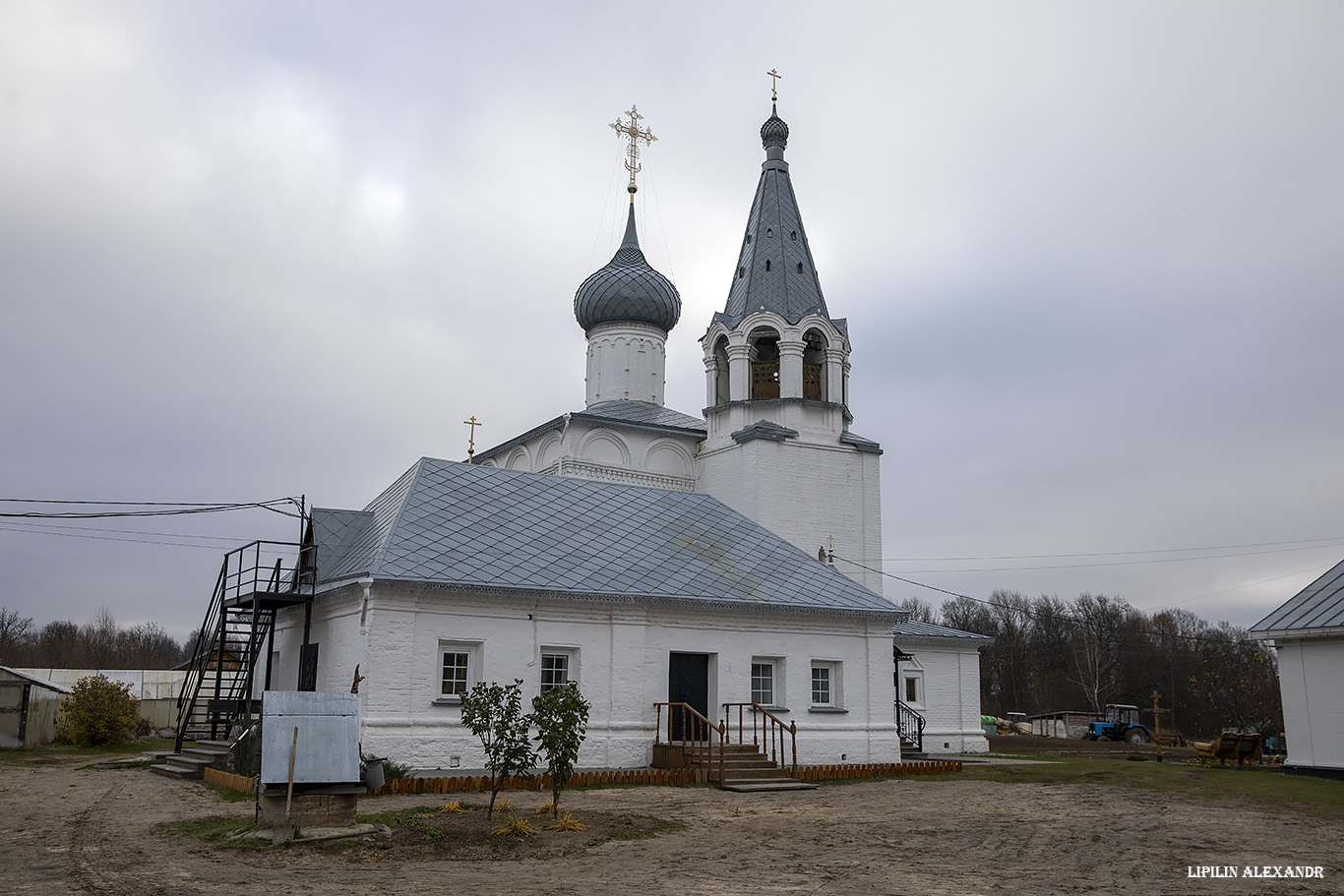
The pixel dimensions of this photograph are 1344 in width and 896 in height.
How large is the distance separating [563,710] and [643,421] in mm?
17043

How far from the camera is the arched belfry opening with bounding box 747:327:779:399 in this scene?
2866cm

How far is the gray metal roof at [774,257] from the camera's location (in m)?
28.9

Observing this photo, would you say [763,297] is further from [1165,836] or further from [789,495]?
[1165,836]

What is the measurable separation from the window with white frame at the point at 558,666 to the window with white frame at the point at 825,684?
4.97m

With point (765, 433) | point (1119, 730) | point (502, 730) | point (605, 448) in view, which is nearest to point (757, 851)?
point (502, 730)

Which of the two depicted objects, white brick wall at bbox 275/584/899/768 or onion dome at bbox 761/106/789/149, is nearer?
white brick wall at bbox 275/584/899/768

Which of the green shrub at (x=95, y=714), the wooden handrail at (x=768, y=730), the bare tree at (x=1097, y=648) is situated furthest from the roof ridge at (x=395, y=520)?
the bare tree at (x=1097, y=648)

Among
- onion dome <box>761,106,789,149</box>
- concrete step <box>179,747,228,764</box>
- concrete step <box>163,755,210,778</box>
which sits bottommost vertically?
concrete step <box>163,755,210,778</box>

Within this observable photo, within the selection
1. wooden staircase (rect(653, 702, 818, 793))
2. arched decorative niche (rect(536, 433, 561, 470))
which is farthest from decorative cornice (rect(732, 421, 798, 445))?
wooden staircase (rect(653, 702, 818, 793))

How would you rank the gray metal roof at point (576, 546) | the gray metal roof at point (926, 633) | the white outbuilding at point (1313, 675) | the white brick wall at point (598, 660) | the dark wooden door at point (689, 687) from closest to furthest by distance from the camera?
the white brick wall at point (598, 660) → the gray metal roof at point (576, 546) → the dark wooden door at point (689, 687) → the white outbuilding at point (1313, 675) → the gray metal roof at point (926, 633)

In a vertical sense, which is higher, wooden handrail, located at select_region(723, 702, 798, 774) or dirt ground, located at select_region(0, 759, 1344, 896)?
wooden handrail, located at select_region(723, 702, 798, 774)

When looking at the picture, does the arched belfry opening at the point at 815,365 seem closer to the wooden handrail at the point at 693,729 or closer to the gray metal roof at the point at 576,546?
the gray metal roof at the point at 576,546

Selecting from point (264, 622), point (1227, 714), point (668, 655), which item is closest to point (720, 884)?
point (668, 655)

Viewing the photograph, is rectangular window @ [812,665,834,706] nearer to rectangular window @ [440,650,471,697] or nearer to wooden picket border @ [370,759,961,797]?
wooden picket border @ [370,759,961,797]
